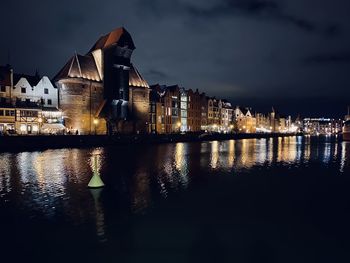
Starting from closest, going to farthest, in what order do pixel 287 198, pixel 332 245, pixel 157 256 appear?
pixel 157 256, pixel 332 245, pixel 287 198

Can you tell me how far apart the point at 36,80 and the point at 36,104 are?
8.21m

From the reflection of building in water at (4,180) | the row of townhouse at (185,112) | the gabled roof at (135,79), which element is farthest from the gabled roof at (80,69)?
the reflection of building in water at (4,180)

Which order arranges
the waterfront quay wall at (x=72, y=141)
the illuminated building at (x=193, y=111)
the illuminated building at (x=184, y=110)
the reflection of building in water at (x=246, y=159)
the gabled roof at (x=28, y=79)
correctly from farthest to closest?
the illuminated building at (x=193, y=111), the illuminated building at (x=184, y=110), the gabled roof at (x=28, y=79), the waterfront quay wall at (x=72, y=141), the reflection of building in water at (x=246, y=159)

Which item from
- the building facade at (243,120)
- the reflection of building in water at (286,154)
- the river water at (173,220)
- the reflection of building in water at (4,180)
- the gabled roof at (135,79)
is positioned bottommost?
the reflection of building in water at (286,154)

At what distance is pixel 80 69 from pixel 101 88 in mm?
6986

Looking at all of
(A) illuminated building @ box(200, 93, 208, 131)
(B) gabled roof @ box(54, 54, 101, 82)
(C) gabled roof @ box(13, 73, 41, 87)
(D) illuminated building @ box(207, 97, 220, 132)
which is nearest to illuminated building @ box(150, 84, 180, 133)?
(A) illuminated building @ box(200, 93, 208, 131)

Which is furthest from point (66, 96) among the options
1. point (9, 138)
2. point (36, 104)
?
point (9, 138)

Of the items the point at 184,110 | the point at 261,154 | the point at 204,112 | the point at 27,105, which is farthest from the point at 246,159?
the point at 204,112

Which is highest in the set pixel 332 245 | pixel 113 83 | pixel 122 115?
pixel 113 83

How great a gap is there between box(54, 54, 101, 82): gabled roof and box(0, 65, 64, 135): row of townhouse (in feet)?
15.9

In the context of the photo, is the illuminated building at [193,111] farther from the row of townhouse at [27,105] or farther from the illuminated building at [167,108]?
the row of townhouse at [27,105]

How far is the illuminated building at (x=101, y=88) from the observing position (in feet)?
216

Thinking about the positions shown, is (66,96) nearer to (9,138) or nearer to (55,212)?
(9,138)

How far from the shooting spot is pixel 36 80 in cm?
6644
